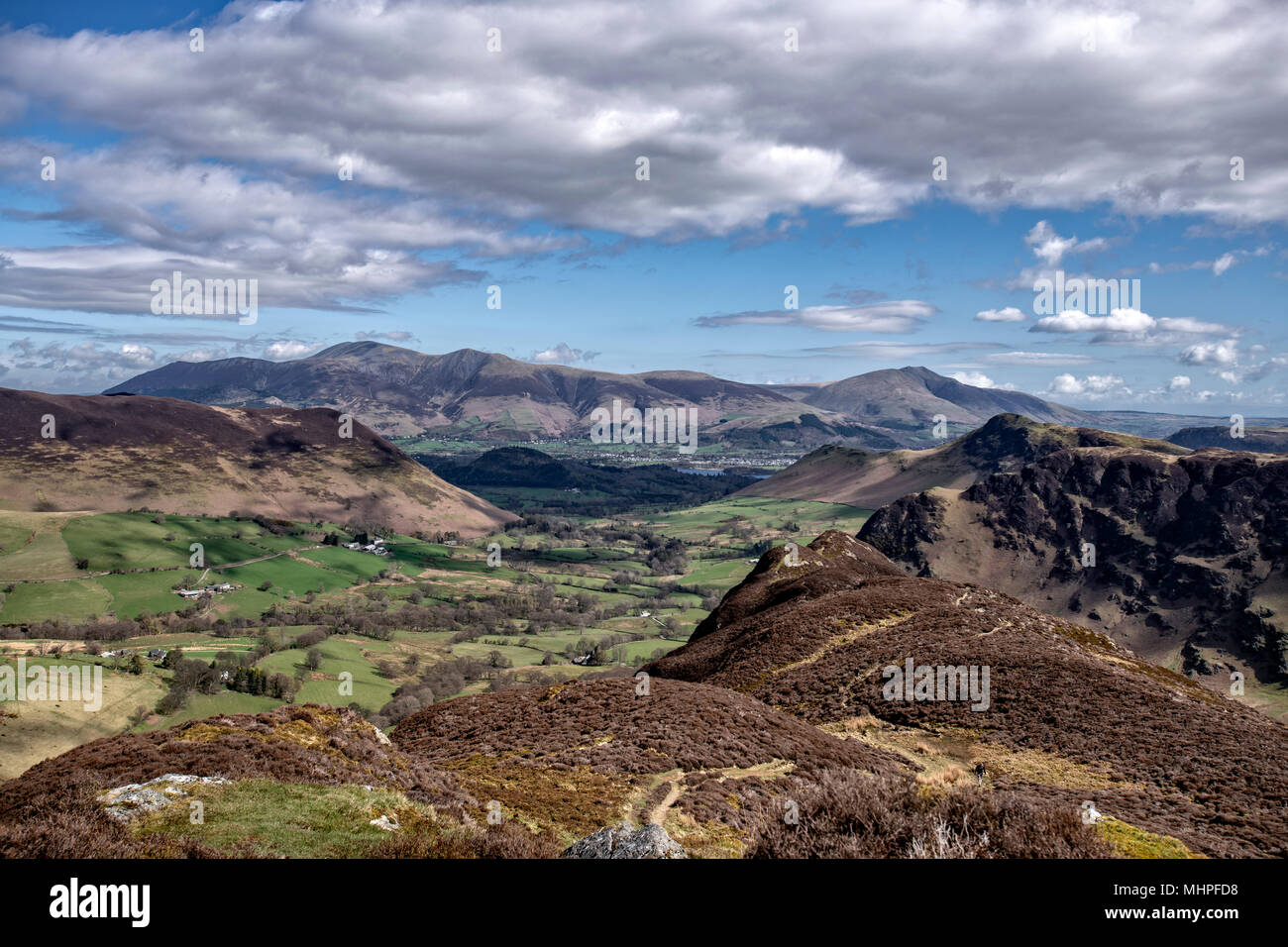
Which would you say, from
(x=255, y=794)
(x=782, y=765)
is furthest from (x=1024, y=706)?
(x=255, y=794)

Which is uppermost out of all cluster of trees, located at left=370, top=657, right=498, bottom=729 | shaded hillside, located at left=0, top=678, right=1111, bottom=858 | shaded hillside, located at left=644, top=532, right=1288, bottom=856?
shaded hillside, located at left=0, top=678, right=1111, bottom=858

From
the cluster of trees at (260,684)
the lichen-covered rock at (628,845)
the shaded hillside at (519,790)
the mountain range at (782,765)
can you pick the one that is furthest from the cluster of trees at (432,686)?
the lichen-covered rock at (628,845)

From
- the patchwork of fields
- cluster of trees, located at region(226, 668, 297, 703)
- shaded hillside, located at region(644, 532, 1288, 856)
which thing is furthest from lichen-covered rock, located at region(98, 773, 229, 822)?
cluster of trees, located at region(226, 668, 297, 703)

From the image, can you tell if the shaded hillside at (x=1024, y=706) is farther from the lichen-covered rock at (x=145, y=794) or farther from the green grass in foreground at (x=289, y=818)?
the lichen-covered rock at (x=145, y=794)

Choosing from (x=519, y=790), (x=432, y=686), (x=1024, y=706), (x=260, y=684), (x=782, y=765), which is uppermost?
(x=519, y=790)

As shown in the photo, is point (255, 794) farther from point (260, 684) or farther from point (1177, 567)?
point (1177, 567)

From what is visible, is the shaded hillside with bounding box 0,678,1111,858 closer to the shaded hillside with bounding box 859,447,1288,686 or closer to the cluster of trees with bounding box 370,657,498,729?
the cluster of trees with bounding box 370,657,498,729
